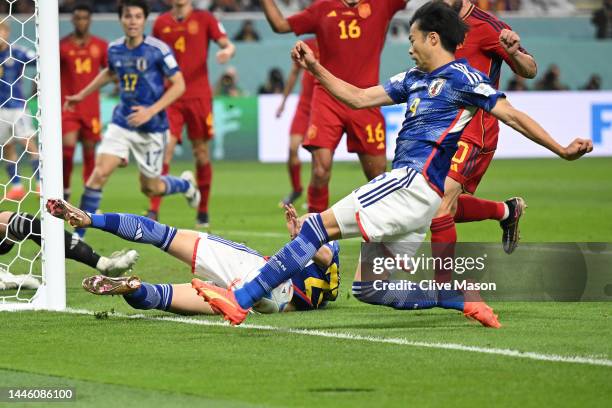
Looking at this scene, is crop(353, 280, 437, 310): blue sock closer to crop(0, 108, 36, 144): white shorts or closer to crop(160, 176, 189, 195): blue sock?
crop(160, 176, 189, 195): blue sock

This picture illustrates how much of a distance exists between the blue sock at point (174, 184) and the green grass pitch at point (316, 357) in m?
3.54

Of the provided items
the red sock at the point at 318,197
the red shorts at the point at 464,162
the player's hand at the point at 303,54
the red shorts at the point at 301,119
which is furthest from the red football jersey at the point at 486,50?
the red shorts at the point at 301,119

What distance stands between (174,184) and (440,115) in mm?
6844

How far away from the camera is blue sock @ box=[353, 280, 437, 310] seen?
7.27 m

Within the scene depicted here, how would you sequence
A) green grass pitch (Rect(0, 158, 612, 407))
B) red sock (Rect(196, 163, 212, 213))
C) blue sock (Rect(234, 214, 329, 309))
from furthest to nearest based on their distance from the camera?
red sock (Rect(196, 163, 212, 213)) → blue sock (Rect(234, 214, 329, 309)) → green grass pitch (Rect(0, 158, 612, 407))

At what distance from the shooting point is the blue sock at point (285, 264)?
6.59m

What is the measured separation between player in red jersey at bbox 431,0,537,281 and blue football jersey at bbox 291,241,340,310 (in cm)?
86

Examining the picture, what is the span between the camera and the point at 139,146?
40.5ft

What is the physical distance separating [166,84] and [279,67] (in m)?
13.8

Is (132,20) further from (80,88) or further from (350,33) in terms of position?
(80,88)

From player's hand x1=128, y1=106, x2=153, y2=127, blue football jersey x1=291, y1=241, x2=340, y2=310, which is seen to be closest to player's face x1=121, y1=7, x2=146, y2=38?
player's hand x1=128, y1=106, x2=153, y2=127

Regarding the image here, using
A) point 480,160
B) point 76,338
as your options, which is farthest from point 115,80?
point 76,338

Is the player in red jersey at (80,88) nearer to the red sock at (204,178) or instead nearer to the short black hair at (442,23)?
the red sock at (204,178)

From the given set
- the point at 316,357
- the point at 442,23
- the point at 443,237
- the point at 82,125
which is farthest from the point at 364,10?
the point at 82,125
